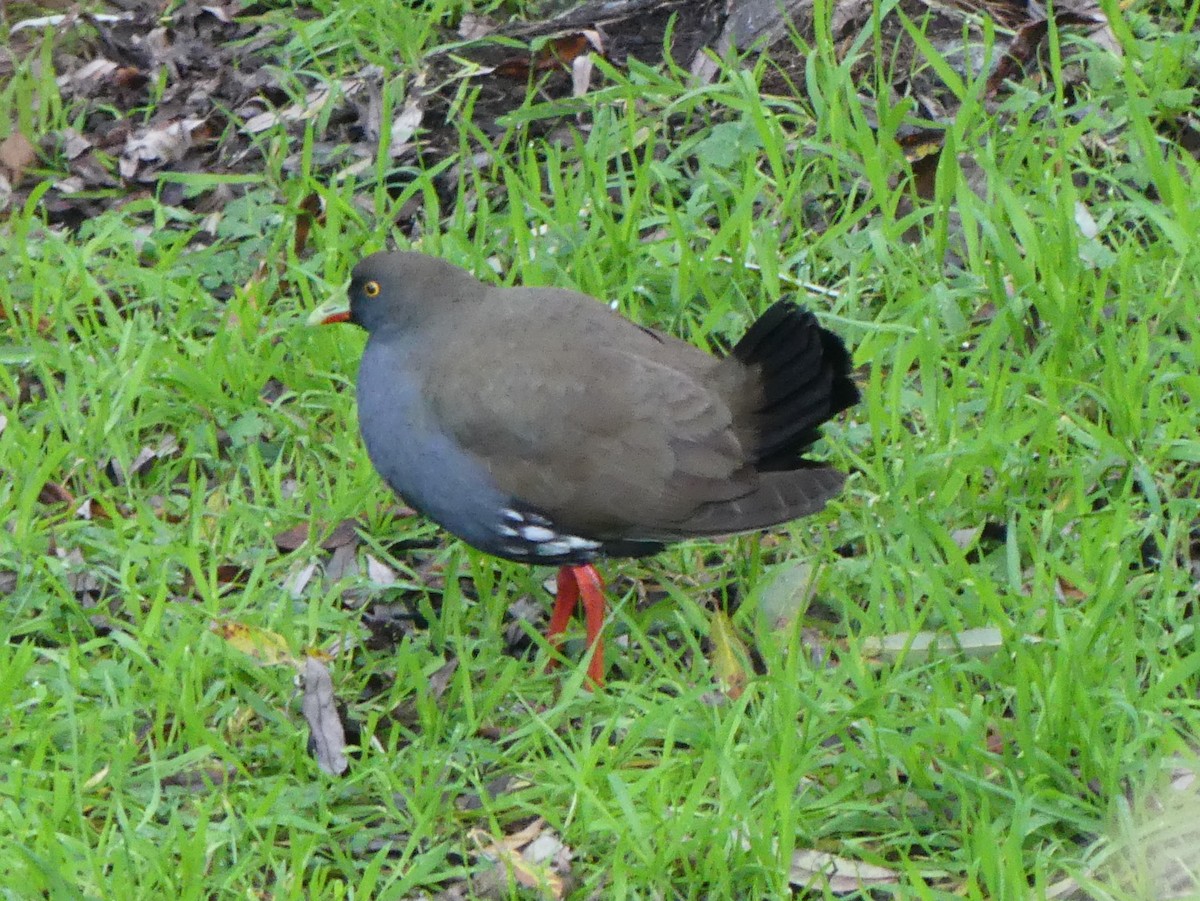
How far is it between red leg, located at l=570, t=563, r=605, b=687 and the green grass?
0.07m

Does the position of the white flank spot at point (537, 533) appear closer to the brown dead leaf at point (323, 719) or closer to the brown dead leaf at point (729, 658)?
the brown dead leaf at point (729, 658)

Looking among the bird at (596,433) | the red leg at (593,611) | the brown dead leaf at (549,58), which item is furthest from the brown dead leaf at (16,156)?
the red leg at (593,611)

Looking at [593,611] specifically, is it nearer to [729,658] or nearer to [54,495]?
[729,658]

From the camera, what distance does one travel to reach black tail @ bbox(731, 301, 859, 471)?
4191 mm

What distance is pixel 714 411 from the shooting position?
4.34 meters

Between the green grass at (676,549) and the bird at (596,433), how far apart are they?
1.10 ft

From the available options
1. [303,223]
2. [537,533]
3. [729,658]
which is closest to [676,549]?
[729,658]

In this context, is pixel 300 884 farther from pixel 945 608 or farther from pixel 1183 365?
pixel 1183 365

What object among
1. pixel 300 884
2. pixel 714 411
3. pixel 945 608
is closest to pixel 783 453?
pixel 714 411

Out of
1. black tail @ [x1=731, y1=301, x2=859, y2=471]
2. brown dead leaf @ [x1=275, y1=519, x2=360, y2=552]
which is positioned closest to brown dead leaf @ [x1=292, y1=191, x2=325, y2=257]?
brown dead leaf @ [x1=275, y1=519, x2=360, y2=552]

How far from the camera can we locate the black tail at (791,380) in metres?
4.19

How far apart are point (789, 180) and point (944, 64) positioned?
640 millimetres

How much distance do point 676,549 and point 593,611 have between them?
Result: 39 cm

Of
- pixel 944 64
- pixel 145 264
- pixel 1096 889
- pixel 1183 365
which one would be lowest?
pixel 145 264
